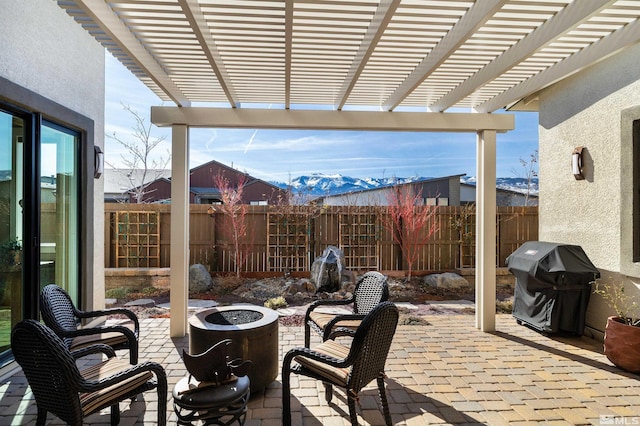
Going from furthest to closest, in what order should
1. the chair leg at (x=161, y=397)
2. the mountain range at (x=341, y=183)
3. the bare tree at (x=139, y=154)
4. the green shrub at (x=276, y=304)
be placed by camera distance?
the bare tree at (x=139, y=154) < the mountain range at (x=341, y=183) < the green shrub at (x=276, y=304) < the chair leg at (x=161, y=397)

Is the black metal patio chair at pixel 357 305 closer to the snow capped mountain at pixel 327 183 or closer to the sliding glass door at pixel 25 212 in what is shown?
the sliding glass door at pixel 25 212

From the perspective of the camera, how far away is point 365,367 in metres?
A: 2.56

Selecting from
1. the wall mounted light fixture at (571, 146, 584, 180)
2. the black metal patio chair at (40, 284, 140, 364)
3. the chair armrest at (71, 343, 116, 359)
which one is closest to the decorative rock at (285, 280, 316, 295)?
the black metal patio chair at (40, 284, 140, 364)

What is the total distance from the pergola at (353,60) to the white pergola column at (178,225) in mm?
13

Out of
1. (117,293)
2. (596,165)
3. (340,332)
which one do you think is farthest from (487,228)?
(117,293)

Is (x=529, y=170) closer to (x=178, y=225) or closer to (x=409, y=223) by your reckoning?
(x=409, y=223)

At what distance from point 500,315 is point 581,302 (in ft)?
4.73

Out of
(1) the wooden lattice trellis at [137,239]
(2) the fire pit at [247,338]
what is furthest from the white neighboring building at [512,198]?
(2) the fire pit at [247,338]

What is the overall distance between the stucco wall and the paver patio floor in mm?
2349

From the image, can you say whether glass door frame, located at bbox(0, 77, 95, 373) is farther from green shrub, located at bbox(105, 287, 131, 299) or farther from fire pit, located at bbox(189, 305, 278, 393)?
green shrub, located at bbox(105, 287, 131, 299)

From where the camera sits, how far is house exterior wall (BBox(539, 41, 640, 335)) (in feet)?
13.8

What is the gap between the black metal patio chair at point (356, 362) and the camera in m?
2.47

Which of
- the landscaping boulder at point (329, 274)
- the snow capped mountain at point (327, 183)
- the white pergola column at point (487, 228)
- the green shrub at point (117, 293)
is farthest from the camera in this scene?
the snow capped mountain at point (327, 183)

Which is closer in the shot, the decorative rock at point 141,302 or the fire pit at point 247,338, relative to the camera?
the fire pit at point 247,338
